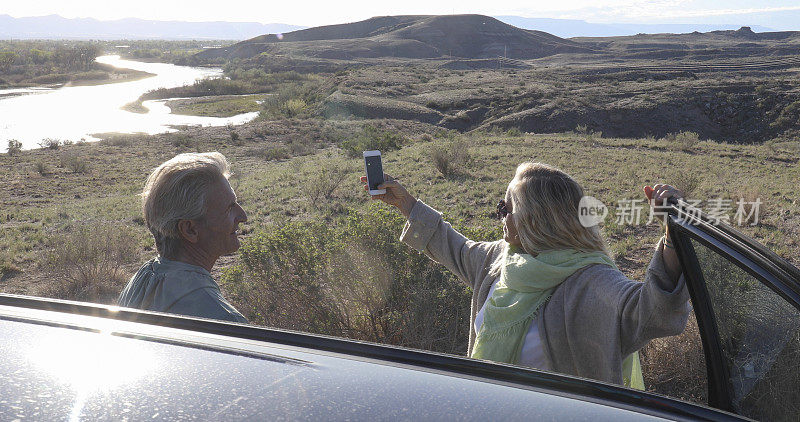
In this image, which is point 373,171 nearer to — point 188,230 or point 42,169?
point 188,230

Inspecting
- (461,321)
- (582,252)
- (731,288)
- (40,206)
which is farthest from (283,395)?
(40,206)

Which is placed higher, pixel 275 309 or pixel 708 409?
pixel 708 409

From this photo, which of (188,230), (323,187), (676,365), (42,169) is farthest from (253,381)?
(42,169)

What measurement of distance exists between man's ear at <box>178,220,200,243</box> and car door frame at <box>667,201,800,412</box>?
1.64 m

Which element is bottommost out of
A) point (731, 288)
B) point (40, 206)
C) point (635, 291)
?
point (40, 206)

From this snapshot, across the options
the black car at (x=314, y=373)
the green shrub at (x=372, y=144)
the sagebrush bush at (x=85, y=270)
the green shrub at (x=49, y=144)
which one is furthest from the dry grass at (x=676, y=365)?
the green shrub at (x=49, y=144)

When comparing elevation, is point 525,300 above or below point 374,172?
below

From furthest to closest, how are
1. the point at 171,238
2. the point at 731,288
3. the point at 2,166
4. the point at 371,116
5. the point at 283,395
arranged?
1. the point at 371,116
2. the point at 2,166
3. the point at 171,238
4. the point at 731,288
5. the point at 283,395

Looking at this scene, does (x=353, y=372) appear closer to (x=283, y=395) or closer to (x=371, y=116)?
(x=283, y=395)

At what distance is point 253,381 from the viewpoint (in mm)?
1158

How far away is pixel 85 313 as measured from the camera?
141 centimetres

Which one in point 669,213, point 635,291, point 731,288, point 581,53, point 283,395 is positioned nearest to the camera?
point 283,395

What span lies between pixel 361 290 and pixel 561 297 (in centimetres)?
246

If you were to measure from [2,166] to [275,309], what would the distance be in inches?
787
